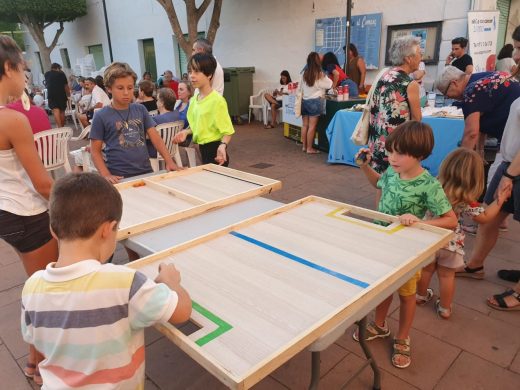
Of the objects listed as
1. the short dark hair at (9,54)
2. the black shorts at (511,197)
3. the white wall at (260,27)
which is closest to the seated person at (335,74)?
the white wall at (260,27)

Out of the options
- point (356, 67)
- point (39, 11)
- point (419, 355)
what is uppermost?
A: point (39, 11)

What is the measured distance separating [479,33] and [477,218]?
5892 millimetres

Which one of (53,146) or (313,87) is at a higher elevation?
(313,87)

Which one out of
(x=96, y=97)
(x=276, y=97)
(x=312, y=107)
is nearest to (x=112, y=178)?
(x=312, y=107)

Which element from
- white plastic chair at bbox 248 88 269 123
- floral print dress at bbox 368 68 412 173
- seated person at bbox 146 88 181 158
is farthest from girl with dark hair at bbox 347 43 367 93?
floral print dress at bbox 368 68 412 173

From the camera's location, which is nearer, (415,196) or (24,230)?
(24,230)

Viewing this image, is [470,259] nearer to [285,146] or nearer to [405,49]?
[405,49]

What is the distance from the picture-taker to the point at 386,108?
10.1ft

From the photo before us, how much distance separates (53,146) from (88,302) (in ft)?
12.9

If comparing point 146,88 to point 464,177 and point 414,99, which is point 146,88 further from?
point 464,177

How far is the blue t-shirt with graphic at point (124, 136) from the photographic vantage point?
2.62m

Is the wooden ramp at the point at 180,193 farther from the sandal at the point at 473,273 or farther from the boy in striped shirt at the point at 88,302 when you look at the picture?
the sandal at the point at 473,273

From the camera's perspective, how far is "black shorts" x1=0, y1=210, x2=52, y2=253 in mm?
1752

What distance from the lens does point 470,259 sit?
3055mm
